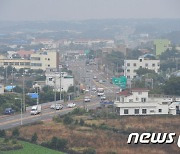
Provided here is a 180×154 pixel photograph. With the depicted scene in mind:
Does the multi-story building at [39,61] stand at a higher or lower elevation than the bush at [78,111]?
higher

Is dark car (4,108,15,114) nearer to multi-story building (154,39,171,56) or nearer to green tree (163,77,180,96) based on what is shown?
green tree (163,77,180,96)

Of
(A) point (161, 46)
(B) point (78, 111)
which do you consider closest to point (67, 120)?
(B) point (78, 111)

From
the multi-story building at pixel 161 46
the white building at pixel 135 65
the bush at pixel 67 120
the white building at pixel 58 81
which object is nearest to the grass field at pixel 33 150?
the bush at pixel 67 120

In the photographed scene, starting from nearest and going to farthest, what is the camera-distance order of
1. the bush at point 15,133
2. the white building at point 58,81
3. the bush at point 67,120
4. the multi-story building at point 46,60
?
the bush at point 15,133 < the bush at point 67,120 < the white building at point 58,81 < the multi-story building at point 46,60

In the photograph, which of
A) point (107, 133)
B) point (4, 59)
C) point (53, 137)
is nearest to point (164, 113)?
point (107, 133)

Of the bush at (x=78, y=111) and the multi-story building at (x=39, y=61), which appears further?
the multi-story building at (x=39, y=61)

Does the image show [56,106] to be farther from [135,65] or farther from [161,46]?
[161,46]

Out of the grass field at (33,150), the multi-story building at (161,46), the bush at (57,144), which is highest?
the multi-story building at (161,46)

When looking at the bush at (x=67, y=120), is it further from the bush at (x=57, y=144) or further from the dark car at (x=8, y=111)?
the bush at (x=57, y=144)

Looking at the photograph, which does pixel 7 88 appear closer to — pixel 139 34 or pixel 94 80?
pixel 94 80

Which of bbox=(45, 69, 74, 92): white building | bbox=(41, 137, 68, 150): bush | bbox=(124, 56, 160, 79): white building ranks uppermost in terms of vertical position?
bbox=(124, 56, 160, 79): white building

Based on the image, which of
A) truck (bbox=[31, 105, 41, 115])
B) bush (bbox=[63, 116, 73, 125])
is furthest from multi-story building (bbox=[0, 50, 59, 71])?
bush (bbox=[63, 116, 73, 125])
